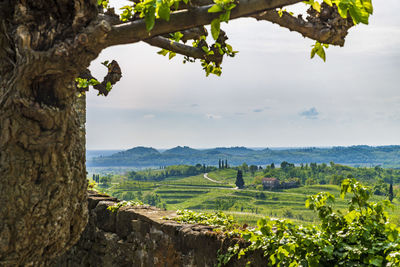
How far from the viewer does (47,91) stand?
3.21 metres

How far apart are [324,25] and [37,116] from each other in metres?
2.65

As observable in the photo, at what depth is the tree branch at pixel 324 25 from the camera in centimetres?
379

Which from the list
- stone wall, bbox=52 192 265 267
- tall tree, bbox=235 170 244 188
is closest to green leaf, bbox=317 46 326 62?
stone wall, bbox=52 192 265 267

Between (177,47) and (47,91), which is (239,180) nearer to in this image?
(177,47)

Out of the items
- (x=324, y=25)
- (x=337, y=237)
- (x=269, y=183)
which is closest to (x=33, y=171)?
(x=337, y=237)

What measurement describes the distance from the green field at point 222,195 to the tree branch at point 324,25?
6319cm

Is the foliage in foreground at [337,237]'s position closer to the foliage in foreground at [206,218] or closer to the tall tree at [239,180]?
the foliage in foreground at [206,218]

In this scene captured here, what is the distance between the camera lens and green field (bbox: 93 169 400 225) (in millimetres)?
73825

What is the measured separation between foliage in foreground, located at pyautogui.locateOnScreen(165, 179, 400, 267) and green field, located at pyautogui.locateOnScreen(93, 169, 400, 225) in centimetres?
6356

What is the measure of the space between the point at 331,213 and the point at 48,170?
2.29 metres

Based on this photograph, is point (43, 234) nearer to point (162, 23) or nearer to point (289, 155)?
point (162, 23)

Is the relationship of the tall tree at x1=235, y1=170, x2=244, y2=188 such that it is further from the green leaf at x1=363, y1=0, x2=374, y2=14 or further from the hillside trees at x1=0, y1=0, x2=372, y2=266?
the green leaf at x1=363, y1=0, x2=374, y2=14

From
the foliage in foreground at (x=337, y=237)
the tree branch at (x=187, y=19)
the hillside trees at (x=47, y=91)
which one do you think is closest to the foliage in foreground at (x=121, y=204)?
the hillside trees at (x=47, y=91)

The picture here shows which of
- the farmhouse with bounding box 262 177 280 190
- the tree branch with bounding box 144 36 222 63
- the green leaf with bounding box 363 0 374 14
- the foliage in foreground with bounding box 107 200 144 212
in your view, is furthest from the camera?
the farmhouse with bounding box 262 177 280 190
